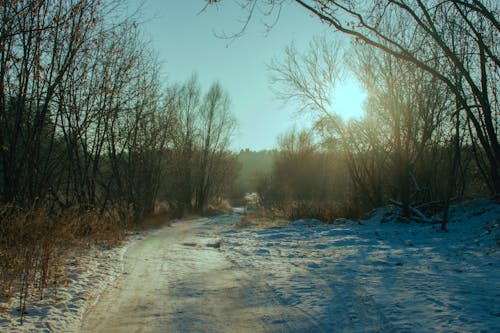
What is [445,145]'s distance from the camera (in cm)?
1614

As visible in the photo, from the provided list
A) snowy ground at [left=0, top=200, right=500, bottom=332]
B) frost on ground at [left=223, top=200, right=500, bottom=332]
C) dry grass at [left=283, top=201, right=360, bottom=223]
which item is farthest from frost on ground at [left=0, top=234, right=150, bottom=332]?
dry grass at [left=283, top=201, right=360, bottom=223]

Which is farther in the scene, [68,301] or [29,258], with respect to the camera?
[29,258]

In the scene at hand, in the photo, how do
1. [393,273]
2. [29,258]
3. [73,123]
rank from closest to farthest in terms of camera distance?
[29,258], [393,273], [73,123]

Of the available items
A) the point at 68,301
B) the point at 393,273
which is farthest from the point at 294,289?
the point at 68,301

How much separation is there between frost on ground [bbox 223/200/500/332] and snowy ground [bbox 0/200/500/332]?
0.02 meters

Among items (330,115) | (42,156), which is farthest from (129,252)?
(330,115)

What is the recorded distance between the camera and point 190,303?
471cm

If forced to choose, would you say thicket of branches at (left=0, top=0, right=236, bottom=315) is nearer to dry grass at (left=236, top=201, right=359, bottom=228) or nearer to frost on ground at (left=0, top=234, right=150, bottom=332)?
frost on ground at (left=0, top=234, right=150, bottom=332)

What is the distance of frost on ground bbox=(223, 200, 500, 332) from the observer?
3.81 m

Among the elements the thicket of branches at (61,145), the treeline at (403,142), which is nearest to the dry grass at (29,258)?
the thicket of branches at (61,145)

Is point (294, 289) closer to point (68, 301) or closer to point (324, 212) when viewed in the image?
point (68, 301)

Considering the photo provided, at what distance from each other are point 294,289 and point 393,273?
178cm

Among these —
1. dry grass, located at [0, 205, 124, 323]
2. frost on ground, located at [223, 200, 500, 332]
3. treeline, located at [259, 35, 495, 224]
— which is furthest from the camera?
treeline, located at [259, 35, 495, 224]

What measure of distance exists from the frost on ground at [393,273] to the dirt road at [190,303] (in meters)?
0.35
